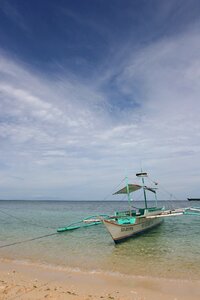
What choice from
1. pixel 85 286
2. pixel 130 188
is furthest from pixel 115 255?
pixel 130 188

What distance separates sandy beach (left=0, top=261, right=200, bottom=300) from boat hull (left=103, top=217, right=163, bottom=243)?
7.71m

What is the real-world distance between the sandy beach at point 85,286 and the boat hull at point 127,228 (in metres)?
7.71

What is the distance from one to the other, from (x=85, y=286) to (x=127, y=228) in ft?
40.1

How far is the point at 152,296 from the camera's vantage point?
925cm

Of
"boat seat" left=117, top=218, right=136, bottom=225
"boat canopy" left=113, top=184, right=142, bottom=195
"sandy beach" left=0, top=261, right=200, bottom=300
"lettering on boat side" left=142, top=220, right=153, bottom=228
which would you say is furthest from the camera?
"boat canopy" left=113, top=184, right=142, bottom=195

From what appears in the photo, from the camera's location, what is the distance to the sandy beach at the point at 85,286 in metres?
9.12

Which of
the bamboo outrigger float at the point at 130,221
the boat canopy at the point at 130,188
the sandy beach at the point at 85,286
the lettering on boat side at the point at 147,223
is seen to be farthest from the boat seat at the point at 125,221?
the sandy beach at the point at 85,286

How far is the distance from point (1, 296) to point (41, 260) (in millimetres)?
6561

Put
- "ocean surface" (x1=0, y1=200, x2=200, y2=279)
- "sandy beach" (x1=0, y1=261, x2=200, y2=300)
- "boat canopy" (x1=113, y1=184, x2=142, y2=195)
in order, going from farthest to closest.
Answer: "boat canopy" (x1=113, y1=184, x2=142, y2=195), "ocean surface" (x1=0, y1=200, x2=200, y2=279), "sandy beach" (x1=0, y1=261, x2=200, y2=300)

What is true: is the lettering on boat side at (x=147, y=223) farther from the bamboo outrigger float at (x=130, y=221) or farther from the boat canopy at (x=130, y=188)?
the boat canopy at (x=130, y=188)

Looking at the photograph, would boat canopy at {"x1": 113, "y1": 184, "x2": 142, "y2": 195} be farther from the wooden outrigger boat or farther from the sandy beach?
the sandy beach

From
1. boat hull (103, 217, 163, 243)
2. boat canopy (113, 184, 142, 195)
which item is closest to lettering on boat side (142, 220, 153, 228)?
boat hull (103, 217, 163, 243)

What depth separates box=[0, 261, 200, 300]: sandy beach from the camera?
29.9 feet

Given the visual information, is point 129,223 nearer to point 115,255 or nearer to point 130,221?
point 130,221
